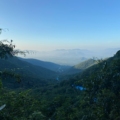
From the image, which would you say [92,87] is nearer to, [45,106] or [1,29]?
[1,29]

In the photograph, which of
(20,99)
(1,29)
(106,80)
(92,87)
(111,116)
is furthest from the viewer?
(20,99)

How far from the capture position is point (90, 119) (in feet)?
35.9

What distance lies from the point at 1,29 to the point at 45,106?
3158 centimetres

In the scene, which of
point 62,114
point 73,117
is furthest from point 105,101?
point 62,114

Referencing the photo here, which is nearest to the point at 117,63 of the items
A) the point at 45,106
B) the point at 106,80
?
the point at 106,80

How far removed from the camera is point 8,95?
11.8m

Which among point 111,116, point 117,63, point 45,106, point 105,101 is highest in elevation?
point 117,63

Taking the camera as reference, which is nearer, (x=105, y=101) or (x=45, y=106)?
(x=105, y=101)

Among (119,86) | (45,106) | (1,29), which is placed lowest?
(45,106)

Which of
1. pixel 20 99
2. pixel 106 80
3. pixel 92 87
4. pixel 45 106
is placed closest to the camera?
pixel 106 80

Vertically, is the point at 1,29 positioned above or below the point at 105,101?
above

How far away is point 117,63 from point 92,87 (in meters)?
1.82

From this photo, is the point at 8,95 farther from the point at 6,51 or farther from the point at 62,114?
the point at 62,114

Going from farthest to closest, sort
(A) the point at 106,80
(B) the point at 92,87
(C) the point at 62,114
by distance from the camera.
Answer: (C) the point at 62,114 → (B) the point at 92,87 → (A) the point at 106,80
